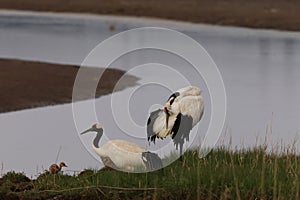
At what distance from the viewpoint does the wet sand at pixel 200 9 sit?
35.7m

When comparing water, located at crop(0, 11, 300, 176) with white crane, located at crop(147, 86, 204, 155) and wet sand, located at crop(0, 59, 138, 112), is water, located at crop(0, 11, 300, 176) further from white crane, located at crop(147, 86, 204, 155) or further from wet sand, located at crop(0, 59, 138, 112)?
white crane, located at crop(147, 86, 204, 155)

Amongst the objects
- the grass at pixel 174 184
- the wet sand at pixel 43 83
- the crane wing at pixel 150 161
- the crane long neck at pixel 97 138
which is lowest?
the grass at pixel 174 184

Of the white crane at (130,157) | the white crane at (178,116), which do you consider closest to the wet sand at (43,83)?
the white crane at (178,116)

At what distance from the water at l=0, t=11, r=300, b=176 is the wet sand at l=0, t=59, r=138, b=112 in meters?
0.50

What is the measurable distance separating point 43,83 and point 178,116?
11.5 meters

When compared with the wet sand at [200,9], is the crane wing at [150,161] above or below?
below

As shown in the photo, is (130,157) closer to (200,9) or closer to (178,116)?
(178,116)

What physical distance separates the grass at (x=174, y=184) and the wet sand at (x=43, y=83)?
8414mm

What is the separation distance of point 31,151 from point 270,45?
18755 millimetres

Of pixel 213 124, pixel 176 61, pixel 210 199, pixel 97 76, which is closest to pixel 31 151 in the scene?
pixel 213 124

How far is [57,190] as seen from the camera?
24.4 feet

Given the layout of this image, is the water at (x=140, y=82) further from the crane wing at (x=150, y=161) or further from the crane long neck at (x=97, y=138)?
the crane wing at (x=150, y=161)

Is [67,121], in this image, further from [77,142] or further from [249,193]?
[249,193]

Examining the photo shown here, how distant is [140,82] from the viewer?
20453mm
